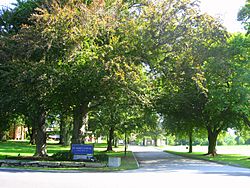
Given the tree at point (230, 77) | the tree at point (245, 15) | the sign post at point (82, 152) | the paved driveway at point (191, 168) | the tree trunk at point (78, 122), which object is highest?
the tree at point (245, 15)

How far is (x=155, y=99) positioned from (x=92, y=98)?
620cm

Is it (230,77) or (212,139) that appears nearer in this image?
(230,77)

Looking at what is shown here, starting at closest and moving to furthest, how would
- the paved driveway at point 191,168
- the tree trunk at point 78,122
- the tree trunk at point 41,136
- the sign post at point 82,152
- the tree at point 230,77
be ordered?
1. the paved driveway at point 191,168
2. the sign post at point 82,152
3. the tree trunk at point 78,122
4. the tree trunk at point 41,136
5. the tree at point 230,77

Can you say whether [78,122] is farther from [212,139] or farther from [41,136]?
[212,139]

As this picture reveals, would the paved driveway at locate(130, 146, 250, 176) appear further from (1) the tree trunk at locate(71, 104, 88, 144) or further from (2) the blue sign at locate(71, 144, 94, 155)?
(1) the tree trunk at locate(71, 104, 88, 144)

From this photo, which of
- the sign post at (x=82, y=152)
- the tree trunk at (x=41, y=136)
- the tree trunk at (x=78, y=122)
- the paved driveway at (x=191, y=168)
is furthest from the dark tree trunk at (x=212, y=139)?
the sign post at (x=82, y=152)

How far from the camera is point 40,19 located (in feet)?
73.3

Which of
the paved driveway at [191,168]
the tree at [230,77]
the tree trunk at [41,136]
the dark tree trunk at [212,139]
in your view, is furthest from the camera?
the dark tree trunk at [212,139]

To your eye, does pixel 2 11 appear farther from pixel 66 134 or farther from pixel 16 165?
pixel 66 134

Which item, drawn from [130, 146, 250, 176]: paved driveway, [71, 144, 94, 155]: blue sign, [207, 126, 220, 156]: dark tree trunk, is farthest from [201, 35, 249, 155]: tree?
[71, 144, 94, 155]: blue sign

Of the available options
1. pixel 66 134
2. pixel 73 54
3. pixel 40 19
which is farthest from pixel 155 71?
pixel 66 134

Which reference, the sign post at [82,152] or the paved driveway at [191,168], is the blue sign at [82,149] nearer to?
the sign post at [82,152]

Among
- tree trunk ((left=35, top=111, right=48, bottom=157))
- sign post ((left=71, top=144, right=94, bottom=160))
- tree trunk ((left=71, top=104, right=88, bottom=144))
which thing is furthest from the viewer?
tree trunk ((left=35, top=111, right=48, bottom=157))

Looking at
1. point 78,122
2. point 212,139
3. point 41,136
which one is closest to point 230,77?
point 212,139
